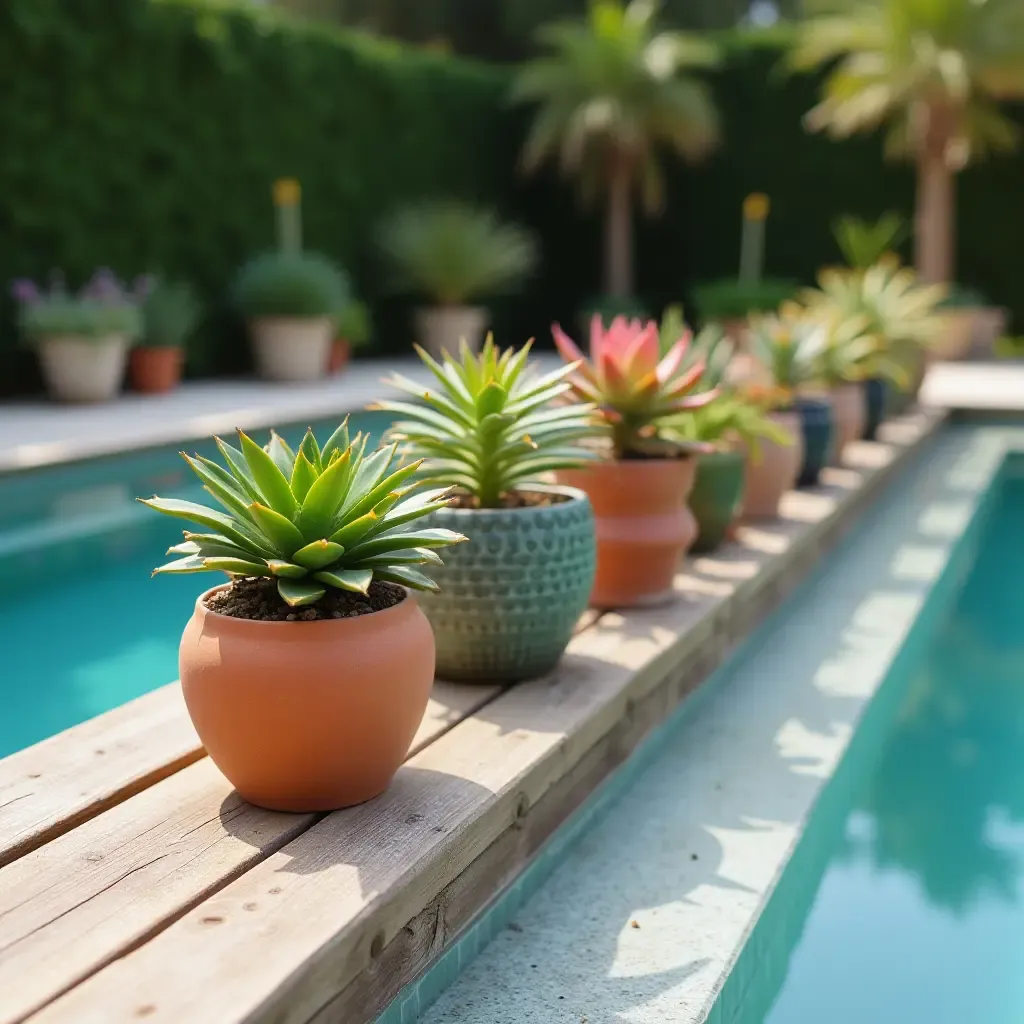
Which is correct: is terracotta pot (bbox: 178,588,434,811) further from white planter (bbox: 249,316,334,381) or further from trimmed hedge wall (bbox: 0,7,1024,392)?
white planter (bbox: 249,316,334,381)

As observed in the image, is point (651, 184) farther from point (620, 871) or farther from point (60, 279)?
point (620, 871)

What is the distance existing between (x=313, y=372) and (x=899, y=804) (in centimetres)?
792

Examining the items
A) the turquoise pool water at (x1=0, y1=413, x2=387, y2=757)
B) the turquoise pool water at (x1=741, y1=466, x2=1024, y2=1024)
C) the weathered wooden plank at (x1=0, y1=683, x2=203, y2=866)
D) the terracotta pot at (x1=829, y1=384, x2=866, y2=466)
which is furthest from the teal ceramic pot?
the terracotta pot at (x1=829, y1=384, x2=866, y2=466)

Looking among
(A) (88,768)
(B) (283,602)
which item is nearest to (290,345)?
(A) (88,768)

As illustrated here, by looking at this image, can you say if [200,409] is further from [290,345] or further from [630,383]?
[630,383]

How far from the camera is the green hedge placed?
28.1ft

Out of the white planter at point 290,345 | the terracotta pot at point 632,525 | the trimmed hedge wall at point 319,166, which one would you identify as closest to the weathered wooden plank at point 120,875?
the terracotta pot at point 632,525

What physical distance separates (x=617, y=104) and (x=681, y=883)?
1115 centimetres

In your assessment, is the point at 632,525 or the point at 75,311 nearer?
the point at 632,525

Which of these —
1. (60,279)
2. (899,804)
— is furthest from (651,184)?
(899,804)

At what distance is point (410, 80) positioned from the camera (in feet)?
41.0

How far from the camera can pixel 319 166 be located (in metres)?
11.4

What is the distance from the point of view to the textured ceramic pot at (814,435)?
493 cm

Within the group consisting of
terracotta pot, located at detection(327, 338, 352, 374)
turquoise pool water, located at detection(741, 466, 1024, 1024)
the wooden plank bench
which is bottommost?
turquoise pool water, located at detection(741, 466, 1024, 1024)
